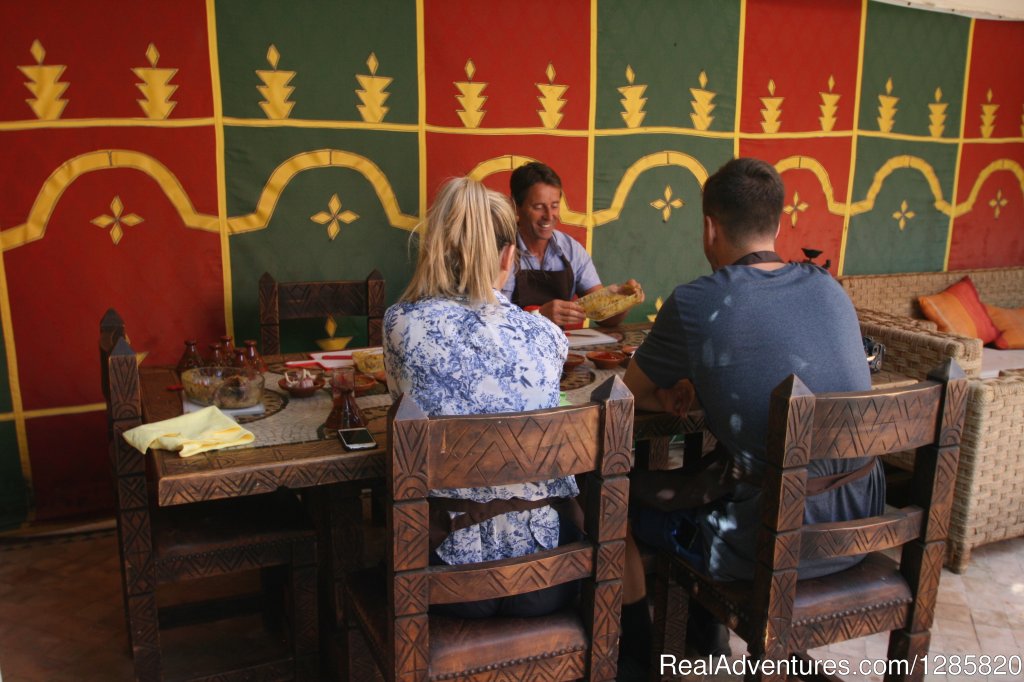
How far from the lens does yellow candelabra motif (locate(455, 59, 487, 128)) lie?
4.11 m

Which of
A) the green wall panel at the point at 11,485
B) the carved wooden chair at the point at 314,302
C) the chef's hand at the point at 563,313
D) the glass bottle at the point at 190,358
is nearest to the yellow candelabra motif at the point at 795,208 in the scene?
the chef's hand at the point at 563,313

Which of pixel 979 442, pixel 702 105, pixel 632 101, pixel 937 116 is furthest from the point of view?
pixel 937 116

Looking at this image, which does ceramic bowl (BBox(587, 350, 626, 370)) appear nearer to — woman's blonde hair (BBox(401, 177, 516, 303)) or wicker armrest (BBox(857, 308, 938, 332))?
woman's blonde hair (BBox(401, 177, 516, 303))

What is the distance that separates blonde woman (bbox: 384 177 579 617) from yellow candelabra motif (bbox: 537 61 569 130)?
2.33 metres

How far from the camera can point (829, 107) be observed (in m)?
5.11

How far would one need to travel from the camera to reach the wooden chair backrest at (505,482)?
5.57ft

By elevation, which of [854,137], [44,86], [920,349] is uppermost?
[44,86]

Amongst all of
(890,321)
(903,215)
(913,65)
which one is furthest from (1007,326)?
(890,321)

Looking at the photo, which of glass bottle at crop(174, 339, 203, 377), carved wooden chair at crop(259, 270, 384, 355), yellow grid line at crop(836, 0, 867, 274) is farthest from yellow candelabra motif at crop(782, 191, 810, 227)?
glass bottle at crop(174, 339, 203, 377)

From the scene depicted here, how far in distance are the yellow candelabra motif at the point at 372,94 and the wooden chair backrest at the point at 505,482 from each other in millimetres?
2493

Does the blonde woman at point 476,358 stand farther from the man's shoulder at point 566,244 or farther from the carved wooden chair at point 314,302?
the man's shoulder at point 566,244

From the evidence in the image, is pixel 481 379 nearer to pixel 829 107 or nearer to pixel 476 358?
pixel 476 358

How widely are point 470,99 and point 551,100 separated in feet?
1.45

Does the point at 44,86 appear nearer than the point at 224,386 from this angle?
No
